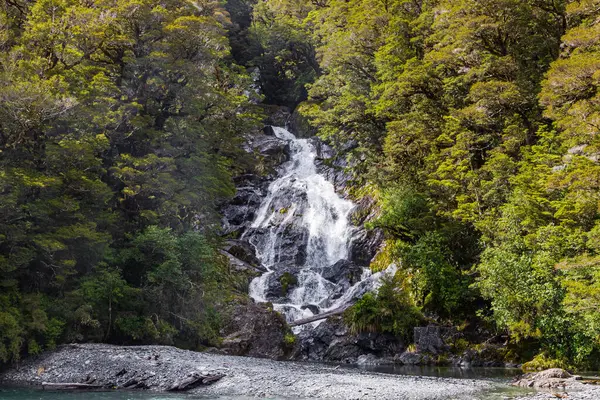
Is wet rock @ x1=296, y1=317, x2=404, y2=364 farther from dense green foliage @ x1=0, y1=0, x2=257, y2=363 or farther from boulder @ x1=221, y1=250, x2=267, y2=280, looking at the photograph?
boulder @ x1=221, y1=250, x2=267, y2=280

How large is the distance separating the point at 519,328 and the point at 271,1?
164 feet

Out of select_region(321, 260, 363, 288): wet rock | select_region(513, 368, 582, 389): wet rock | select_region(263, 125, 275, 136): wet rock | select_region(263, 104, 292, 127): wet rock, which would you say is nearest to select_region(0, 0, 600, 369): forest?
select_region(321, 260, 363, 288): wet rock

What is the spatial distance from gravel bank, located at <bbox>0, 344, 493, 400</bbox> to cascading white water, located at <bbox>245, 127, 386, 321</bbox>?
35.3ft

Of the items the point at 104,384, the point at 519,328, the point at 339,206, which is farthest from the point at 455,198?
the point at 104,384

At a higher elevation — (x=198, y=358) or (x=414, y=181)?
(x=414, y=181)

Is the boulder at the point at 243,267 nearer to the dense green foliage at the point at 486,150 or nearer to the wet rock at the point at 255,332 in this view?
the wet rock at the point at 255,332

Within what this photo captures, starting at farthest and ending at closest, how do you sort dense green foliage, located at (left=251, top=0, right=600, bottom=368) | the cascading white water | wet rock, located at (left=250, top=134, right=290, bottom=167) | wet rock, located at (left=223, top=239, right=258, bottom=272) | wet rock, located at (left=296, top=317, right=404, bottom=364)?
wet rock, located at (left=250, top=134, right=290, bottom=167) < wet rock, located at (left=223, top=239, right=258, bottom=272) < the cascading white water < wet rock, located at (left=296, top=317, right=404, bottom=364) < dense green foliage, located at (left=251, top=0, right=600, bottom=368)

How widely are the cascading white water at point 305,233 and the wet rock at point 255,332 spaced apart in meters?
2.63

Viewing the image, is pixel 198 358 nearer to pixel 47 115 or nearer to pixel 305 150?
pixel 47 115

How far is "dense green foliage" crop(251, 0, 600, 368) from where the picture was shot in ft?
61.5

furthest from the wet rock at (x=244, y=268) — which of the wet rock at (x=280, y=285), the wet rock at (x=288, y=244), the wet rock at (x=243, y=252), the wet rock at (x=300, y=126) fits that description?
the wet rock at (x=300, y=126)

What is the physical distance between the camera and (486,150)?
91.9ft

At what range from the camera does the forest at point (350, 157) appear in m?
19.0

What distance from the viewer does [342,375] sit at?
16.3m
